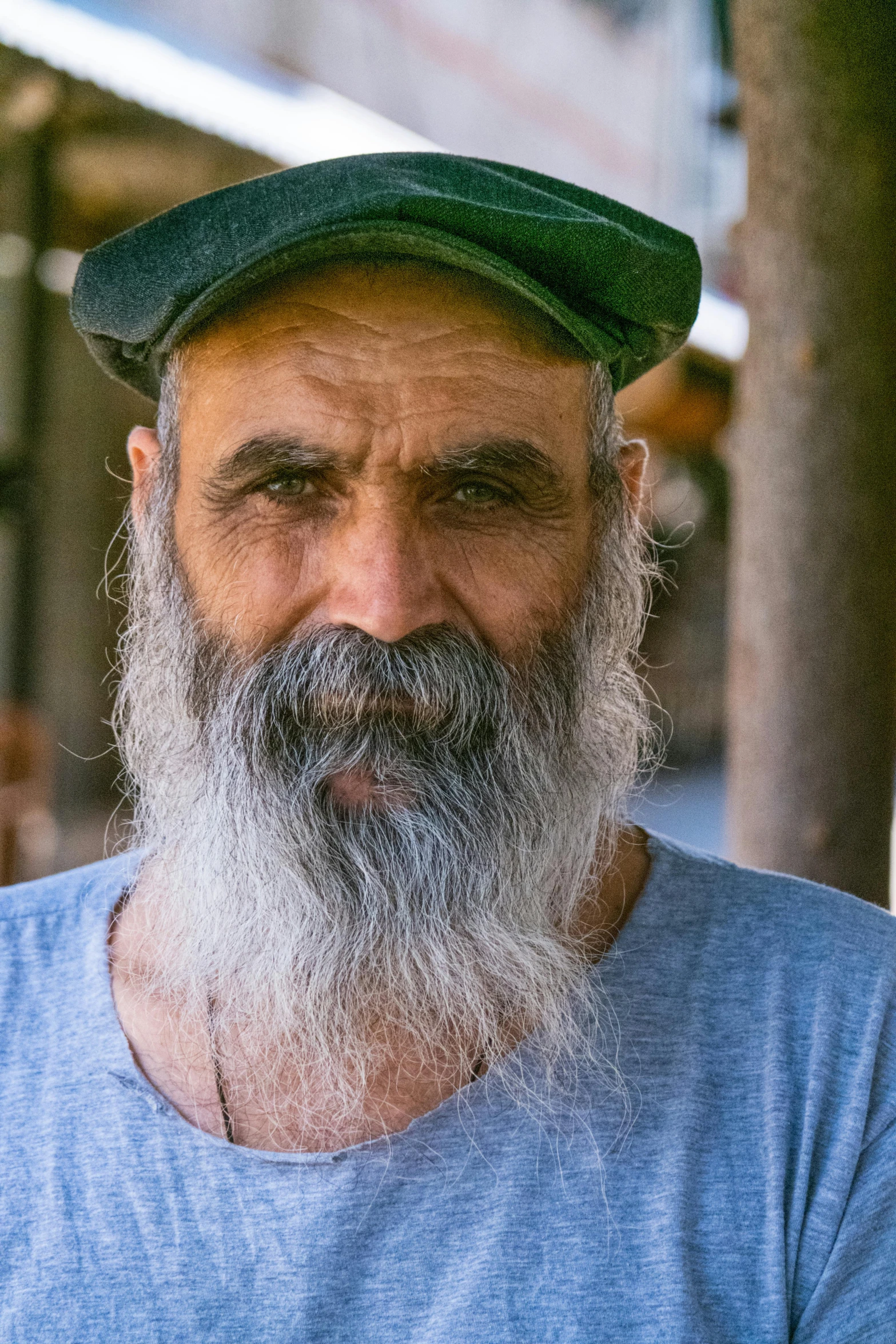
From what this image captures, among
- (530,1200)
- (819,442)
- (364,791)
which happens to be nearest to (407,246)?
(364,791)

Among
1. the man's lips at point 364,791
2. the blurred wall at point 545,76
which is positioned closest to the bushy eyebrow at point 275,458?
the man's lips at point 364,791

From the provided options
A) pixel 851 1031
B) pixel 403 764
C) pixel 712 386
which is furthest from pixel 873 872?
pixel 712 386

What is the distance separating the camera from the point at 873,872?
231 centimetres

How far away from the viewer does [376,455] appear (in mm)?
→ 1587

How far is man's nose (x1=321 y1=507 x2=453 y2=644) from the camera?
1545 millimetres

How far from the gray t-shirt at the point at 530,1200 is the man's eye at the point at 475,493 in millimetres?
681

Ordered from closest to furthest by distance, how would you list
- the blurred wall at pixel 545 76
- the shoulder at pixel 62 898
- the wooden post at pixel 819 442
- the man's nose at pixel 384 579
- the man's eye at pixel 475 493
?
1. the man's nose at pixel 384 579
2. the man's eye at pixel 475 493
3. the shoulder at pixel 62 898
4. the wooden post at pixel 819 442
5. the blurred wall at pixel 545 76

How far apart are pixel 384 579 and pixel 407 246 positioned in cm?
40

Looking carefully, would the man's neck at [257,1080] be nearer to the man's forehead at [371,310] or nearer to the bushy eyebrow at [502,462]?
the bushy eyebrow at [502,462]

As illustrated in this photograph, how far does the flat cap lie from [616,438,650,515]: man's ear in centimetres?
18

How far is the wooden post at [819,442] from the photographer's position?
2.16m

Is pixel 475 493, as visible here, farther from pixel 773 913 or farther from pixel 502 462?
pixel 773 913

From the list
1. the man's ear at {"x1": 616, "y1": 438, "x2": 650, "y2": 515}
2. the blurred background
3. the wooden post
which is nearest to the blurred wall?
the blurred background

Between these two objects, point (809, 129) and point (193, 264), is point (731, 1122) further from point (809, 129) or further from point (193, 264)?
point (809, 129)
